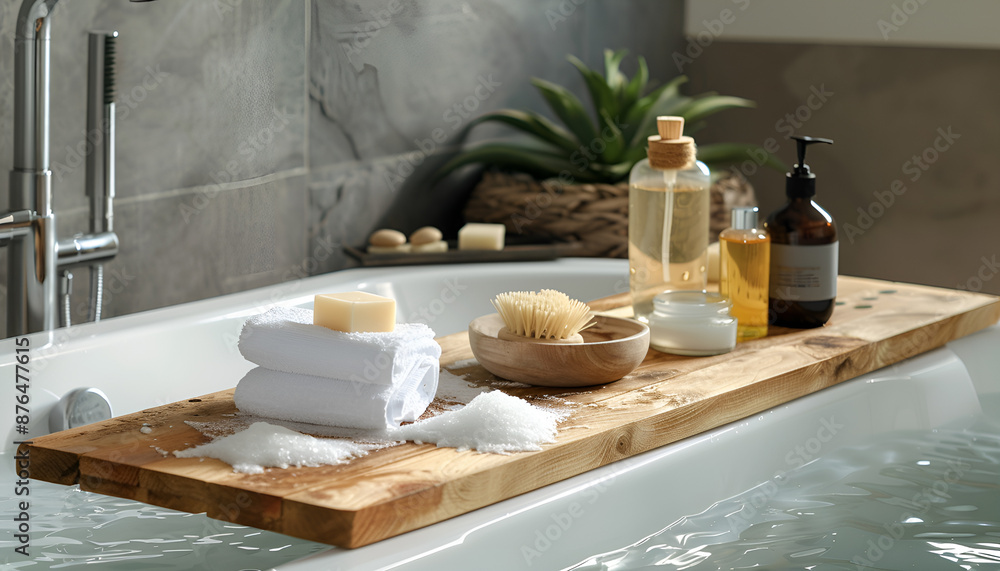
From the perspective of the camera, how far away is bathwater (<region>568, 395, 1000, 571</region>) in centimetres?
110

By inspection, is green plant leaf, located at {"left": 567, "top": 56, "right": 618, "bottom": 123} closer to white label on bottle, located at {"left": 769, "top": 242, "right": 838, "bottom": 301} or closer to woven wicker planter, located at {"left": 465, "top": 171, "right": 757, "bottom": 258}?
woven wicker planter, located at {"left": 465, "top": 171, "right": 757, "bottom": 258}

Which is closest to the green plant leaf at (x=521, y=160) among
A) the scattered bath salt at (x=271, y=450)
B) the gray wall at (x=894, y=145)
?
the gray wall at (x=894, y=145)

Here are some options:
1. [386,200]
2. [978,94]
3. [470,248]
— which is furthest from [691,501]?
[978,94]

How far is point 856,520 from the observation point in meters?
1.22

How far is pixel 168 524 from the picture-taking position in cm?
114

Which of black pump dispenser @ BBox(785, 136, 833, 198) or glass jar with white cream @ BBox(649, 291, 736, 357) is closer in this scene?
glass jar with white cream @ BBox(649, 291, 736, 357)

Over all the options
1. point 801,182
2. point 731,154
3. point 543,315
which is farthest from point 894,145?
point 543,315

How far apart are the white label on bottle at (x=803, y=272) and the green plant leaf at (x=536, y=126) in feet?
3.50

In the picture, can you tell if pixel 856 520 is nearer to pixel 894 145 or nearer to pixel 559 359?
pixel 559 359

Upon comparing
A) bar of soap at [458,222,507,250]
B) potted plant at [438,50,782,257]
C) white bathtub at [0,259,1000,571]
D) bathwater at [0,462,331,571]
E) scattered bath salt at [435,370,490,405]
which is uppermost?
potted plant at [438,50,782,257]

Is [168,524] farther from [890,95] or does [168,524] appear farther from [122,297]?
[890,95]

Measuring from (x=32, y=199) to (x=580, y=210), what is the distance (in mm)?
1248

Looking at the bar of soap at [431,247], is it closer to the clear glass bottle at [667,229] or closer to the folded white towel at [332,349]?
the clear glass bottle at [667,229]

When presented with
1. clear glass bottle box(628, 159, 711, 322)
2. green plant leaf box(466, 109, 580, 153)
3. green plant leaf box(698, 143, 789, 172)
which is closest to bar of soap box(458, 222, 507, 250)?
green plant leaf box(466, 109, 580, 153)
